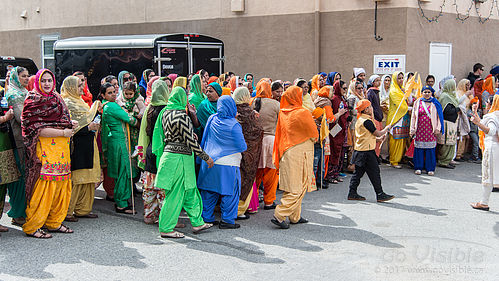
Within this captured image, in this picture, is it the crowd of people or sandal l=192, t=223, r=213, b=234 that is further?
sandal l=192, t=223, r=213, b=234

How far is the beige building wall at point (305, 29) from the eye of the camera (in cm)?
Result: 1201

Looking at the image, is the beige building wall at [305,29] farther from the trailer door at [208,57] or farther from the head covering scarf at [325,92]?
the head covering scarf at [325,92]

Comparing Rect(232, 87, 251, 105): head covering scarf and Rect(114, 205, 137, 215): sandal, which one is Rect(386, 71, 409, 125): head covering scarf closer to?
Rect(232, 87, 251, 105): head covering scarf

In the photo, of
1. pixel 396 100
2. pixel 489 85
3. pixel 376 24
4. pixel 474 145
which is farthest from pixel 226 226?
pixel 489 85

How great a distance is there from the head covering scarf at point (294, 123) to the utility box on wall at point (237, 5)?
25.8ft

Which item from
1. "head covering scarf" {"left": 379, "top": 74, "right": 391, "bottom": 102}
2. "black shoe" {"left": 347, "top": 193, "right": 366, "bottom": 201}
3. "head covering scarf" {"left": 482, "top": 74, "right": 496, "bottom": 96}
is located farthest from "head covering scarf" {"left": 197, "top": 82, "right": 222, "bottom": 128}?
"head covering scarf" {"left": 482, "top": 74, "right": 496, "bottom": 96}

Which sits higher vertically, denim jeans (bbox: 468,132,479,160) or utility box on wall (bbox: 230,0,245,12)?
utility box on wall (bbox: 230,0,245,12)

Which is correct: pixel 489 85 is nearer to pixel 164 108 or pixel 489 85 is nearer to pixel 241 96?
pixel 241 96

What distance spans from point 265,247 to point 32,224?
105 inches

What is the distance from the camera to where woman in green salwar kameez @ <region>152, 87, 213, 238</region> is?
19.4 ft

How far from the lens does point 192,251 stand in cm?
568

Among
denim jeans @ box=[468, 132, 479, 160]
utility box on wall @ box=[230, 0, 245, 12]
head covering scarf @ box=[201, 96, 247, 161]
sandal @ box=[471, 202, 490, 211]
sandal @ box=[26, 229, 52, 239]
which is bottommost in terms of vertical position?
sandal @ box=[26, 229, 52, 239]

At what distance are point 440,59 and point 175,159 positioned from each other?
29.1 feet

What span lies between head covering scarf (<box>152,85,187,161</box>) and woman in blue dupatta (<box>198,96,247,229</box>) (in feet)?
1.70
